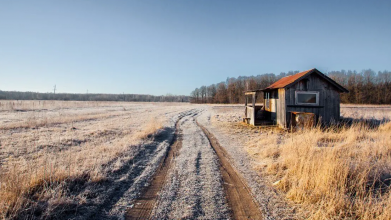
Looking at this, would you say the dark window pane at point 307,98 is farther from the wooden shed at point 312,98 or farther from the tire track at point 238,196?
the tire track at point 238,196

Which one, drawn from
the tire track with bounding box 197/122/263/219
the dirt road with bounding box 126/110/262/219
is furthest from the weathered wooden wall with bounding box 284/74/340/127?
the tire track with bounding box 197/122/263/219

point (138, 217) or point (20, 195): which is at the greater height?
point (20, 195)

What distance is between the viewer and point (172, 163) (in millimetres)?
5906

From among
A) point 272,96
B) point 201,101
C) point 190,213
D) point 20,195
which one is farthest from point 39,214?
point 201,101

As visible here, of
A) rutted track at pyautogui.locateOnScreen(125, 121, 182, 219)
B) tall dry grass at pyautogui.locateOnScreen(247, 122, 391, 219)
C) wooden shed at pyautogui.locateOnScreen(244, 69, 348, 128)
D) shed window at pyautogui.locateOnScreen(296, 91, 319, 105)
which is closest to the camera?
tall dry grass at pyautogui.locateOnScreen(247, 122, 391, 219)

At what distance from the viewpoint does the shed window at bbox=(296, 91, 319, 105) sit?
12.7 metres

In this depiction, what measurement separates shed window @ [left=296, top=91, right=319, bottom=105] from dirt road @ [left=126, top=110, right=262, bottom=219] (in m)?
9.65

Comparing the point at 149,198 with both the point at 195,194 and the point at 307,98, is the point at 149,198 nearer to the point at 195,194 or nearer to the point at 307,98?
the point at 195,194

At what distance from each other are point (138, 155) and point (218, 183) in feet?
11.9

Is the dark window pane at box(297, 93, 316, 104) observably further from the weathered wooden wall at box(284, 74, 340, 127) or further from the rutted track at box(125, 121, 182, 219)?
the rutted track at box(125, 121, 182, 219)

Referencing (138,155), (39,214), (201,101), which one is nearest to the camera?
(39,214)

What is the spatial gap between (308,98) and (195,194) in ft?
40.4

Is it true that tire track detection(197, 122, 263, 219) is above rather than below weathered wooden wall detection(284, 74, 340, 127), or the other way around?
below

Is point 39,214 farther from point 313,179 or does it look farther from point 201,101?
point 201,101
